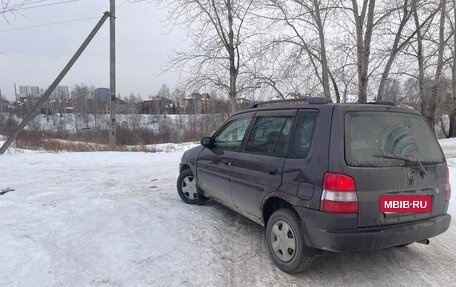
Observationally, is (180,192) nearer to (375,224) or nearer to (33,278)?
(33,278)

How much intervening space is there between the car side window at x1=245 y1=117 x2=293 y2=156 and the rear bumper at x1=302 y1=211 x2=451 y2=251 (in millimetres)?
815

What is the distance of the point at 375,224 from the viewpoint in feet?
10.7

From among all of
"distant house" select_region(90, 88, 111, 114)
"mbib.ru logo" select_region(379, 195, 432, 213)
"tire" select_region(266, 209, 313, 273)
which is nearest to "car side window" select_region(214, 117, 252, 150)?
"tire" select_region(266, 209, 313, 273)

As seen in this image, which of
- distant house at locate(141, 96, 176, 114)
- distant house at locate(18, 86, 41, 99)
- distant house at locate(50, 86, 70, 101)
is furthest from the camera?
distant house at locate(50, 86, 70, 101)

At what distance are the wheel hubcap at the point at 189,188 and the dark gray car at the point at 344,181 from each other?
1.91 metres

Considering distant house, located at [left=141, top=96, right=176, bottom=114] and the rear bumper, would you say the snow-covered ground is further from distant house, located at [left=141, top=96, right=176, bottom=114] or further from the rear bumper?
distant house, located at [left=141, top=96, right=176, bottom=114]

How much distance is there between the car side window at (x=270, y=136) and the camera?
12.6 feet

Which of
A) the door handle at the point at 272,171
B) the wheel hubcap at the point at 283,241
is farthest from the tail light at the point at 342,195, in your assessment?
the door handle at the point at 272,171

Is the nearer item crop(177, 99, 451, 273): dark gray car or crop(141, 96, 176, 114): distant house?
crop(177, 99, 451, 273): dark gray car

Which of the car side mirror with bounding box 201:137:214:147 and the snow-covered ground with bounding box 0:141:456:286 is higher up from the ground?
the car side mirror with bounding box 201:137:214:147

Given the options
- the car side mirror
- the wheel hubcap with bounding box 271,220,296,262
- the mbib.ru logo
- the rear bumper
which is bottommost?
the wheel hubcap with bounding box 271,220,296,262

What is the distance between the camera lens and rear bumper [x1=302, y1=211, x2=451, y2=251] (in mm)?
3189

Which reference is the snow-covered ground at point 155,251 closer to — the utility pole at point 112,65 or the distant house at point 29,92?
the utility pole at point 112,65

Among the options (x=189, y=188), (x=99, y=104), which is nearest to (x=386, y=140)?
(x=189, y=188)
